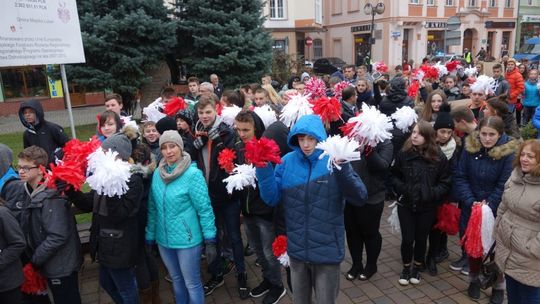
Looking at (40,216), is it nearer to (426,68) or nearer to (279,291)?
(279,291)

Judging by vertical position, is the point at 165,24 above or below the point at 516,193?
above

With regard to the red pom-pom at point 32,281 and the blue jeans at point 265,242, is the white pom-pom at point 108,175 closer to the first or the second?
the red pom-pom at point 32,281

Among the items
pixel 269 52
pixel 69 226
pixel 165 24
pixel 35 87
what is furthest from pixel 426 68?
pixel 35 87

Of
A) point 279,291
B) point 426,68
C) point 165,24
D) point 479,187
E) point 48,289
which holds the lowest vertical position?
point 279,291

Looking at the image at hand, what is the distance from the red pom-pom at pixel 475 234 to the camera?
379cm

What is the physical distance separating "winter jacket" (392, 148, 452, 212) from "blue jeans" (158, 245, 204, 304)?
7.12 feet

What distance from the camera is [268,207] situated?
382 centimetres

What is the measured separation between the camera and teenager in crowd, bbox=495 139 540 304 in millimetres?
3002

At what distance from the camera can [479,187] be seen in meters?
3.97

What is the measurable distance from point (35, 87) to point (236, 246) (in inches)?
841

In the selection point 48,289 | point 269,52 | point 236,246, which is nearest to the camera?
point 48,289

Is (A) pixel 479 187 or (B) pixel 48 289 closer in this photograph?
(B) pixel 48 289

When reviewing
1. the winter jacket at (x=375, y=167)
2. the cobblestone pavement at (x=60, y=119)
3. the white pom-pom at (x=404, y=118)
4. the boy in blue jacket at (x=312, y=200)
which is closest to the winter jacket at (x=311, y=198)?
the boy in blue jacket at (x=312, y=200)

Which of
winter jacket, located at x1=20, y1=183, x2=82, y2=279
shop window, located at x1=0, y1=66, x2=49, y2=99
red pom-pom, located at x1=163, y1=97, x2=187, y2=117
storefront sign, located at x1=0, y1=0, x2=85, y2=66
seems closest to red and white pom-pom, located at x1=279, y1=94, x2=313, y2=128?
red pom-pom, located at x1=163, y1=97, x2=187, y2=117
